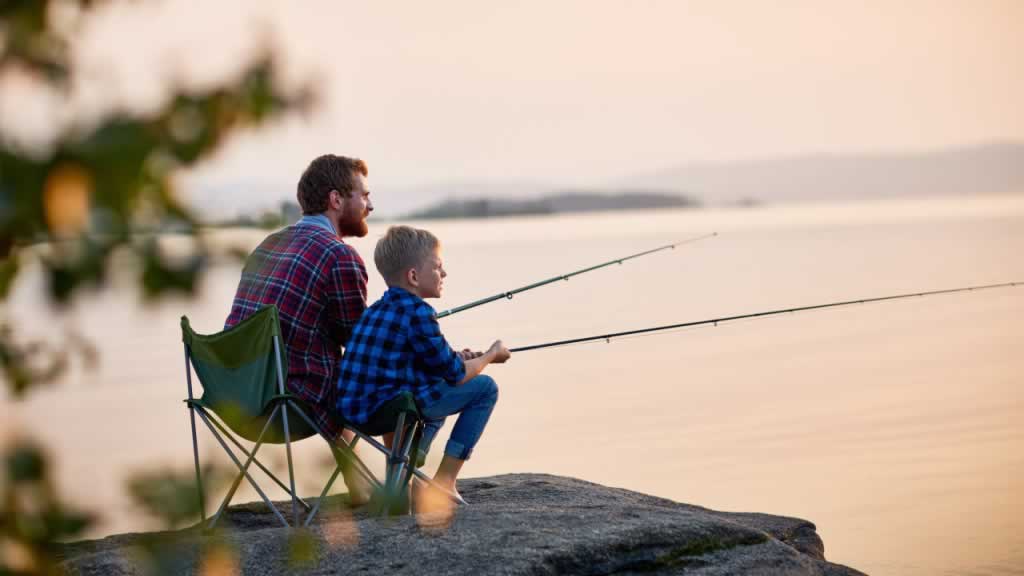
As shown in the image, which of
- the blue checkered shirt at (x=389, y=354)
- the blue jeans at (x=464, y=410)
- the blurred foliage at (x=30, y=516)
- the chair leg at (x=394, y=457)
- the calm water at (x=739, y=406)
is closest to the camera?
the blurred foliage at (x=30, y=516)

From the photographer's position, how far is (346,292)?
15.4 ft

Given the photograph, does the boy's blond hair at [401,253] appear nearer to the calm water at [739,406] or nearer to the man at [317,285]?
the man at [317,285]

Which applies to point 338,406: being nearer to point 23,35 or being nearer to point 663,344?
point 23,35

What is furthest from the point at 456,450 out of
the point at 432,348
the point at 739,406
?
the point at 739,406

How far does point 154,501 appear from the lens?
1353mm

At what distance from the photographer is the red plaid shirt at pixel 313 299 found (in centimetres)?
462

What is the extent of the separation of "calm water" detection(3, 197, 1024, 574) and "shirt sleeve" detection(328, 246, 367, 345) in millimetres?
621

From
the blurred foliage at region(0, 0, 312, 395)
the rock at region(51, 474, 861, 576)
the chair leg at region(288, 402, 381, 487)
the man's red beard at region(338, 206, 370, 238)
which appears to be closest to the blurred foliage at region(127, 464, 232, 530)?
the blurred foliage at region(0, 0, 312, 395)

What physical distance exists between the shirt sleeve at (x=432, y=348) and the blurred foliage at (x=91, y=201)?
2972 millimetres

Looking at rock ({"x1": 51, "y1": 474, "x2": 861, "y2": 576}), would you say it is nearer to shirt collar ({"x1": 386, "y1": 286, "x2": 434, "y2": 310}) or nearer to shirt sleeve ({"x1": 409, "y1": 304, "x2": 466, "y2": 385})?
shirt sleeve ({"x1": 409, "y1": 304, "x2": 466, "y2": 385})

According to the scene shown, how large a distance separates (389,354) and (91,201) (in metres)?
3.22

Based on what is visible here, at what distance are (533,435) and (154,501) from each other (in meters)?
8.23

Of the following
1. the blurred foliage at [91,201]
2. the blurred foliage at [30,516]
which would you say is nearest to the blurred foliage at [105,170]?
the blurred foliage at [91,201]

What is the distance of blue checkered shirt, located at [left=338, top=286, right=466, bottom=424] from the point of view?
440 centimetres
